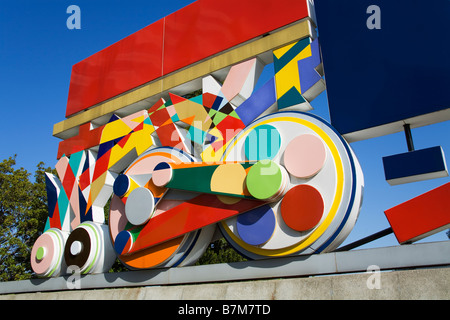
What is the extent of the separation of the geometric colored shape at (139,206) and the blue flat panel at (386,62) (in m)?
3.72

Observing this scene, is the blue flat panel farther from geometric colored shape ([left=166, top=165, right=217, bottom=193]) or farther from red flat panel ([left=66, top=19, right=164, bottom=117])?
red flat panel ([left=66, top=19, right=164, bottom=117])

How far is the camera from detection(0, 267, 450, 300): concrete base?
4629mm

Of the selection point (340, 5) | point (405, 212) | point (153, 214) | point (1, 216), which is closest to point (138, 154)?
point (153, 214)

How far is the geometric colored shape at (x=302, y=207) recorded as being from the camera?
19.1 feet

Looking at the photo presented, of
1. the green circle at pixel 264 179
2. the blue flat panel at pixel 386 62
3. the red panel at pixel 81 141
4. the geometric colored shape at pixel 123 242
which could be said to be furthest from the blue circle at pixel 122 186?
the blue flat panel at pixel 386 62

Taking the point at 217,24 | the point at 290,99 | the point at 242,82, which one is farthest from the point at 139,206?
the point at 217,24

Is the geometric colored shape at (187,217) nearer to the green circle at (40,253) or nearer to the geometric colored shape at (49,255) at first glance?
the geometric colored shape at (49,255)

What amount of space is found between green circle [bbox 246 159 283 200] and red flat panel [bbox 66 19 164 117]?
4495 millimetres

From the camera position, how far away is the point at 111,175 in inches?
378

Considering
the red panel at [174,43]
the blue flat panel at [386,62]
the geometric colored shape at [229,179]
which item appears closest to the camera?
the blue flat panel at [386,62]

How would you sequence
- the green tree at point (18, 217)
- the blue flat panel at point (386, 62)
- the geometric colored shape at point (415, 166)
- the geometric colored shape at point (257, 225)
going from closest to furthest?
the geometric colored shape at point (415, 166) → the blue flat panel at point (386, 62) → the geometric colored shape at point (257, 225) → the green tree at point (18, 217)

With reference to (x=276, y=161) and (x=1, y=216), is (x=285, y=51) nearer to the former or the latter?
(x=276, y=161)

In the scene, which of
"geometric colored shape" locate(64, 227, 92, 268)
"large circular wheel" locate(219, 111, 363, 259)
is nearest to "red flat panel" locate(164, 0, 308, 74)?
"large circular wheel" locate(219, 111, 363, 259)

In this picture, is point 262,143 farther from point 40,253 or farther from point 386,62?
point 40,253
